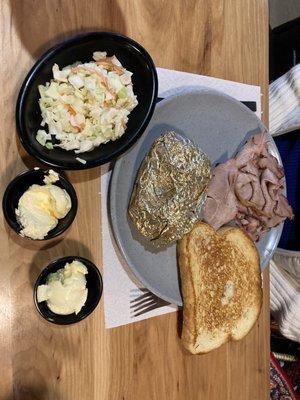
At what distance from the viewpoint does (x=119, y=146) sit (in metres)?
0.99

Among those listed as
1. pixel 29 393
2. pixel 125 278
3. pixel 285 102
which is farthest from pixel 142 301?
pixel 285 102

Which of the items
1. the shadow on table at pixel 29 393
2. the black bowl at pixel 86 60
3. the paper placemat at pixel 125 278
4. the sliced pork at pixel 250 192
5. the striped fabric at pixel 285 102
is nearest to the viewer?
the black bowl at pixel 86 60

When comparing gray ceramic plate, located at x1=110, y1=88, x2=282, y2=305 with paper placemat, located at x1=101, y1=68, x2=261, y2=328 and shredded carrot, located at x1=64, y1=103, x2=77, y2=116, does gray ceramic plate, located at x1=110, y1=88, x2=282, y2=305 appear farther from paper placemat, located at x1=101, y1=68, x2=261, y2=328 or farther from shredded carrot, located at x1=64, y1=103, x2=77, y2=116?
shredded carrot, located at x1=64, y1=103, x2=77, y2=116

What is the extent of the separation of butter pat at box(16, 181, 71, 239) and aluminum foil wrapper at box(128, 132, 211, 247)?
0.20 meters

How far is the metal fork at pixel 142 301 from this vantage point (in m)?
1.19

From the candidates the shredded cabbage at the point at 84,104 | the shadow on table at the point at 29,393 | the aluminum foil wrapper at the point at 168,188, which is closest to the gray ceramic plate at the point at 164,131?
the aluminum foil wrapper at the point at 168,188

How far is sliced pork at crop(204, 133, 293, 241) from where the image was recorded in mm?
1236

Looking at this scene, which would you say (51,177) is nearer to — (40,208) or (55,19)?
(40,208)

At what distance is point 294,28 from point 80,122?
1267 millimetres

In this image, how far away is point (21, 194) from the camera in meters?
0.95

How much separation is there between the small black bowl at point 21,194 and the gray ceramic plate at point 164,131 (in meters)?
0.14

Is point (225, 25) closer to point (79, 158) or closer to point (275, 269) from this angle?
point (79, 158)

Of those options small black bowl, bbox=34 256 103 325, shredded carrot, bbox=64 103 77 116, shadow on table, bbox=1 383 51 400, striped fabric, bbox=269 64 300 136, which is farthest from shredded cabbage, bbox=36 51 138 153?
striped fabric, bbox=269 64 300 136

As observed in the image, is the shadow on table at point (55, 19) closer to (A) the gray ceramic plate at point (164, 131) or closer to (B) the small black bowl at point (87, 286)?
(A) the gray ceramic plate at point (164, 131)
